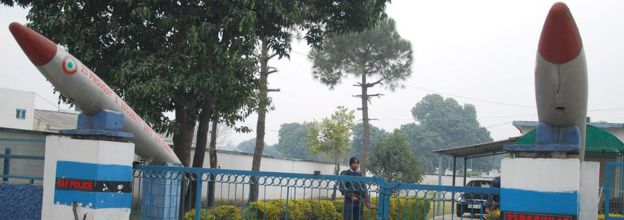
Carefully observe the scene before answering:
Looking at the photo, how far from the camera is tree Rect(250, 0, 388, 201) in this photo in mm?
11555

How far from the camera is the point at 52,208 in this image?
702cm

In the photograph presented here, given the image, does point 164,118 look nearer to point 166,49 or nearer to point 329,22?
point 166,49

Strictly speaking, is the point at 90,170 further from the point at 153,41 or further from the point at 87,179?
the point at 153,41

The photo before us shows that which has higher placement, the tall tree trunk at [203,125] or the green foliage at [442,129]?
the green foliage at [442,129]

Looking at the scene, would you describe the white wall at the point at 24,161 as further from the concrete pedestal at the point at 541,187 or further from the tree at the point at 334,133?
the tree at the point at 334,133

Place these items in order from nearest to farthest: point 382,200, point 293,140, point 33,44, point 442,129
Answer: point 382,200 < point 33,44 < point 442,129 < point 293,140

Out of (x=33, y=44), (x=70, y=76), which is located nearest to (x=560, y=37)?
(x=70, y=76)

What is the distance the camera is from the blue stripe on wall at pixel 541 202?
480cm

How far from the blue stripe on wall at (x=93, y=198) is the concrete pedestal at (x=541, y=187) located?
4247 millimetres

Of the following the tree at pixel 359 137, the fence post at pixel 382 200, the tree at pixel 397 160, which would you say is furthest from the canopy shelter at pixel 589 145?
the tree at pixel 359 137

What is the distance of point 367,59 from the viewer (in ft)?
108

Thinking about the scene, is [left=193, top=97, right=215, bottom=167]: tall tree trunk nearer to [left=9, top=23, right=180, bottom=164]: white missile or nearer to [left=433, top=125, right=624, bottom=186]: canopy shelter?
[left=9, top=23, right=180, bottom=164]: white missile

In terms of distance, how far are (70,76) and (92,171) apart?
3.51ft

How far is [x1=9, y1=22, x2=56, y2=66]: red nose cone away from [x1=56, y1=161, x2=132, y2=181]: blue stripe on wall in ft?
4.09
